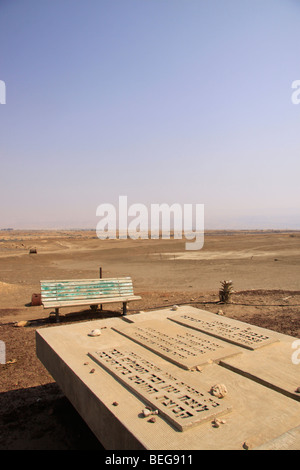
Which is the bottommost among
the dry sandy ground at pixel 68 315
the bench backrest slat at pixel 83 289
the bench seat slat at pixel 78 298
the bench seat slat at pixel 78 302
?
the dry sandy ground at pixel 68 315

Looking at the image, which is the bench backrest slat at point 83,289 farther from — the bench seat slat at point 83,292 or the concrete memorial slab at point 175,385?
the concrete memorial slab at point 175,385

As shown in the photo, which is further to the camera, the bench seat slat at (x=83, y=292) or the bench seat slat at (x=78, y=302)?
the bench seat slat at (x=83, y=292)

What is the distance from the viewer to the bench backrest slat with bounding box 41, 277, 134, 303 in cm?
848

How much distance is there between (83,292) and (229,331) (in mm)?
4692

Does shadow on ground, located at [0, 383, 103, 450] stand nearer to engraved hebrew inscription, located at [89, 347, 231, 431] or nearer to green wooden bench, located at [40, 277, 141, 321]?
engraved hebrew inscription, located at [89, 347, 231, 431]

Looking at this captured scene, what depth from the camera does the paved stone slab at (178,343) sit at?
3.98 metres

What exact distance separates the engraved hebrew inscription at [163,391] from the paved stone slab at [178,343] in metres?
0.33

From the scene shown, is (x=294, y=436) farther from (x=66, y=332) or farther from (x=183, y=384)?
(x=66, y=332)

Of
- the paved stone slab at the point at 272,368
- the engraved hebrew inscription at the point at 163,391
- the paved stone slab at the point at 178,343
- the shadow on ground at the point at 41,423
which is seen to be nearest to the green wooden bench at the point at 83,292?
the shadow on ground at the point at 41,423

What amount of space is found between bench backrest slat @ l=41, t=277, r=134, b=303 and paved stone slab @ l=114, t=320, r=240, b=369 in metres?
3.63

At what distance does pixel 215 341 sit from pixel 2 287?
11117mm

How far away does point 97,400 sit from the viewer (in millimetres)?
3061


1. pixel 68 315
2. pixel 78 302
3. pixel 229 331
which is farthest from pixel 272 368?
pixel 68 315
